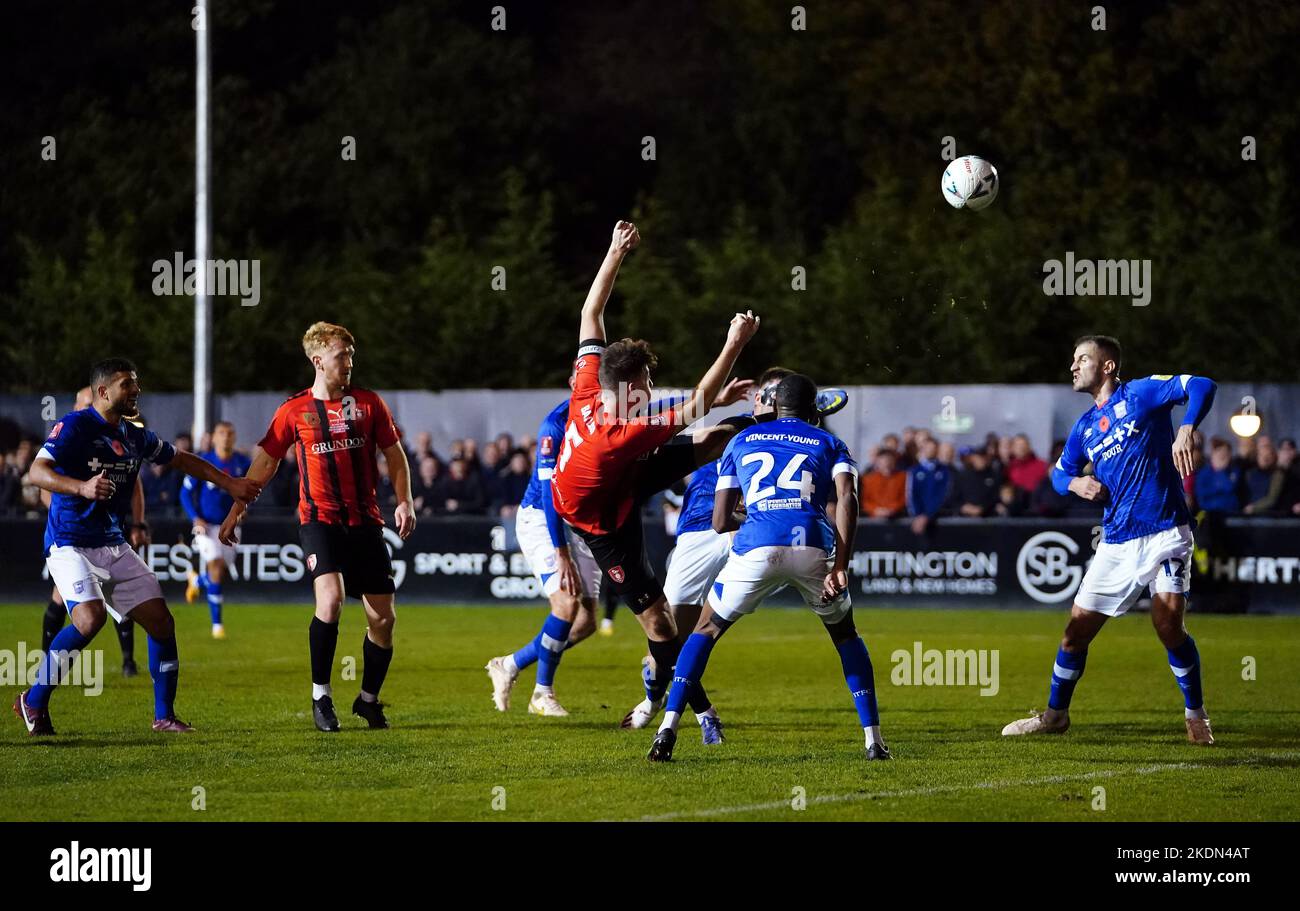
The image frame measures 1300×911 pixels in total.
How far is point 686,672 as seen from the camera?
938 centimetres

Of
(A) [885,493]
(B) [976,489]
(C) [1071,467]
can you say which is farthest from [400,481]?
(B) [976,489]

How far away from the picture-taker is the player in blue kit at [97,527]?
10469 millimetres

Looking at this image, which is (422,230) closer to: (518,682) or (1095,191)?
(1095,191)

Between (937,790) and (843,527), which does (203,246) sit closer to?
(843,527)

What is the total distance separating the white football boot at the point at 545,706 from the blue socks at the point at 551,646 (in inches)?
3.1

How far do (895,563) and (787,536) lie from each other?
1181 cm

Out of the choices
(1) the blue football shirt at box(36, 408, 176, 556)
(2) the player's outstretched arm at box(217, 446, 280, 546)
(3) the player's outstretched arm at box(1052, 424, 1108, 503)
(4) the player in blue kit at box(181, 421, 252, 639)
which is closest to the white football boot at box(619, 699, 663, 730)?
(2) the player's outstretched arm at box(217, 446, 280, 546)

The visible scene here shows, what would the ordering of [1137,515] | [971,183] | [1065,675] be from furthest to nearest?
[971,183]
[1065,675]
[1137,515]

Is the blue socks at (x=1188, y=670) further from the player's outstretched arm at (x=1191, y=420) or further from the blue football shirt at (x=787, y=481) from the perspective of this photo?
the blue football shirt at (x=787, y=481)

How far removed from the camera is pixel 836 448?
9.48 meters

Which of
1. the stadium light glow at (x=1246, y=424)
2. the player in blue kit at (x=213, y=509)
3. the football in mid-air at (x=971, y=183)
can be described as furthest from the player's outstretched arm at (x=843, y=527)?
the stadium light glow at (x=1246, y=424)
